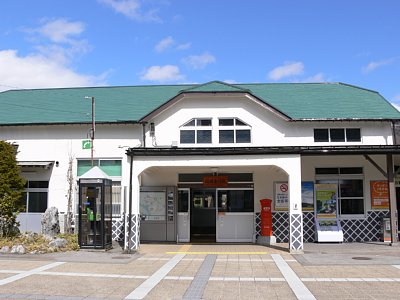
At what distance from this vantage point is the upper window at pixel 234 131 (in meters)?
17.6

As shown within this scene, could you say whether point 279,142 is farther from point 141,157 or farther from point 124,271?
point 124,271

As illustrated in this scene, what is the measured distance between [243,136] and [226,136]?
2.40 ft

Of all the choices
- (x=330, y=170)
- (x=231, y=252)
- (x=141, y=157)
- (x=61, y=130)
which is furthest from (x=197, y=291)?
(x=61, y=130)

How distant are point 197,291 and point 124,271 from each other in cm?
308

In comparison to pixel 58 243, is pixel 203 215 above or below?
above

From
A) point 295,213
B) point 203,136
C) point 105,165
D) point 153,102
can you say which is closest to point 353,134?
point 295,213

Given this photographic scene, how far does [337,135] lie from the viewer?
707 inches

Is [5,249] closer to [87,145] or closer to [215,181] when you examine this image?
[87,145]

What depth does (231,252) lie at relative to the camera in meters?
14.6

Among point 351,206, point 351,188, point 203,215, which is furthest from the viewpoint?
point 203,215

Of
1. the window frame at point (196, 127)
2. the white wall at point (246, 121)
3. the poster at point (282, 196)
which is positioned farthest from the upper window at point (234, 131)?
the poster at point (282, 196)

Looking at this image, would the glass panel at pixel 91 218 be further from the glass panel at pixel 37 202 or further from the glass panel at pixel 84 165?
the glass panel at pixel 37 202

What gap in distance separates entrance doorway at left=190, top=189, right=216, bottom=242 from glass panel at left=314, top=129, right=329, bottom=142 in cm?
502

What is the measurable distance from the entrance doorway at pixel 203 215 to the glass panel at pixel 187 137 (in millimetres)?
2192
